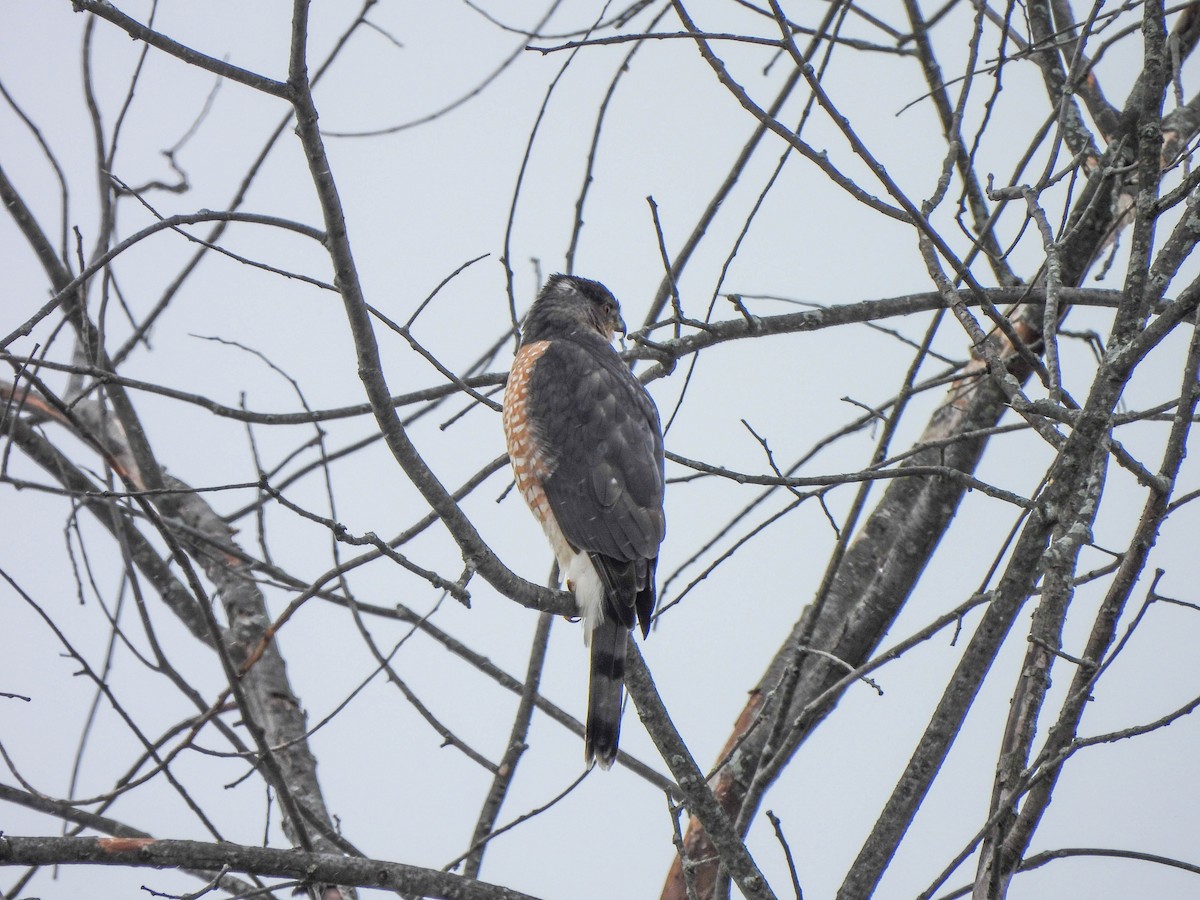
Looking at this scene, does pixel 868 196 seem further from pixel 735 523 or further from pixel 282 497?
pixel 282 497

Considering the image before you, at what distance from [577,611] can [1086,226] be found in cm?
243

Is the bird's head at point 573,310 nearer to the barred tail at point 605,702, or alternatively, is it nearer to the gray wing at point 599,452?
the gray wing at point 599,452

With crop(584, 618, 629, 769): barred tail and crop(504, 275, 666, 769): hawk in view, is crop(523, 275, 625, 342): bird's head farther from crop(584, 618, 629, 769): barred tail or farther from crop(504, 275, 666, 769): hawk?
crop(584, 618, 629, 769): barred tail

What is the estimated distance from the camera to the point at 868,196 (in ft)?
9.95

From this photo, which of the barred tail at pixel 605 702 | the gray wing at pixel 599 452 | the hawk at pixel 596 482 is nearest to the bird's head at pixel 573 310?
the hawk at pixel 596 482

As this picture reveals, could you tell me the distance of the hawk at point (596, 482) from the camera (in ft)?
11.6

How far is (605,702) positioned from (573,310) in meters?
2.21

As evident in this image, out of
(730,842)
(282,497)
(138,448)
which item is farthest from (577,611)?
(138,448)

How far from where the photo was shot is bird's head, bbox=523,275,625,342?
5.09 m

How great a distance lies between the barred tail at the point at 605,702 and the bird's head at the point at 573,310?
188 cm

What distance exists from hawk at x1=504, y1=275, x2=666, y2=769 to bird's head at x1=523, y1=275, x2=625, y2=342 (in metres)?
0.21

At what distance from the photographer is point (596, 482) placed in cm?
403

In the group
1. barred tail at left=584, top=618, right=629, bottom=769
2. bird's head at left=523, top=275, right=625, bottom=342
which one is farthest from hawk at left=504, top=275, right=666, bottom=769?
bird's head at left=523, top=275, right=625, bottom=342

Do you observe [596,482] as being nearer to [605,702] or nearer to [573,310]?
[605,702]
